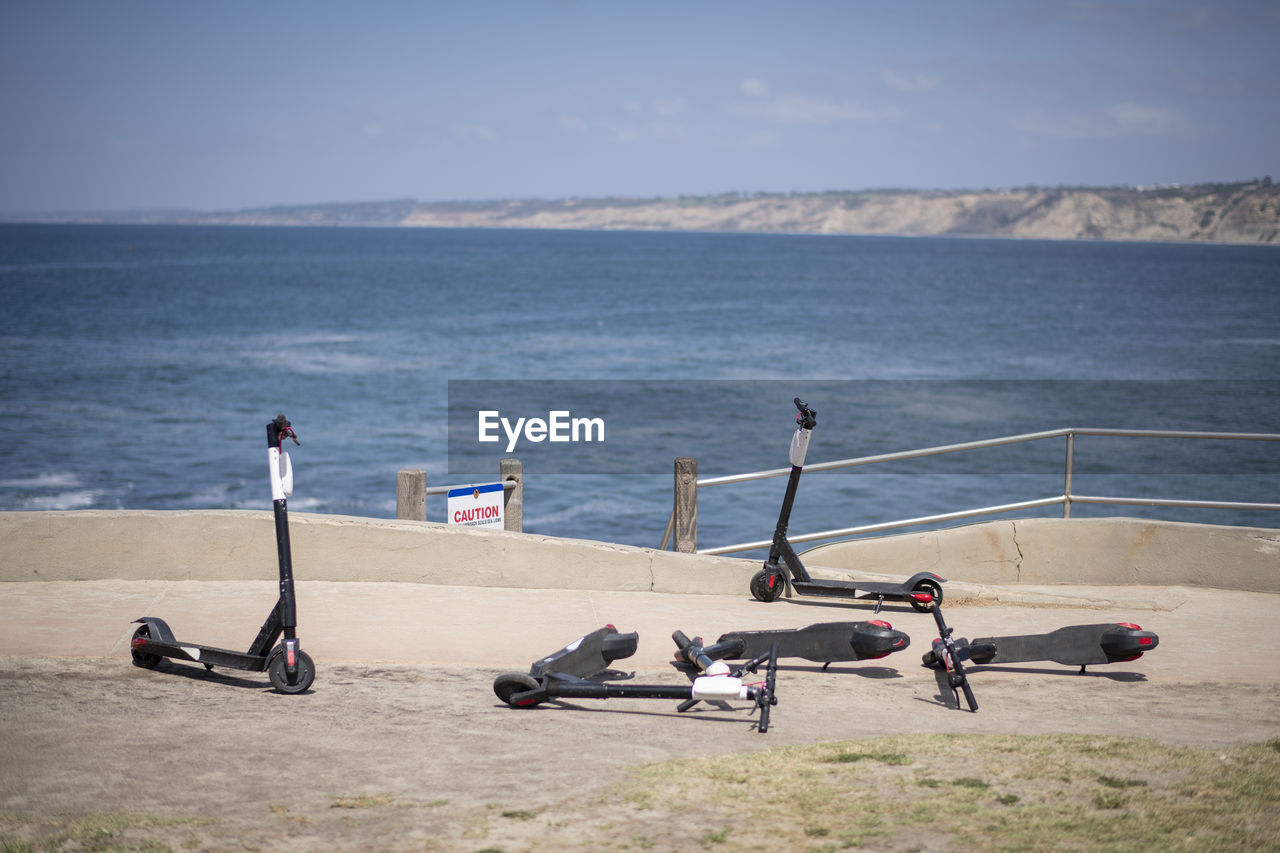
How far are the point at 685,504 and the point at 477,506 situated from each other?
5.90ft

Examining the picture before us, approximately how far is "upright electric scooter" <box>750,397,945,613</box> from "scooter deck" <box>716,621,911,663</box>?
156 centimetres

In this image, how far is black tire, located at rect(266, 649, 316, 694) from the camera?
600 cm

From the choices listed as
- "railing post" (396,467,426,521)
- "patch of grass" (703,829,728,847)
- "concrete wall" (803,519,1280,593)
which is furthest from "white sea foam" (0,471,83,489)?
"patch of grass" (703,829,728,847)

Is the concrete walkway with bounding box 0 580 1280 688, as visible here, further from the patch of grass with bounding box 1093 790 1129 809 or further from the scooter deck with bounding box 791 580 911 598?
the patch of grass with bounding box 1093 790 1129 809

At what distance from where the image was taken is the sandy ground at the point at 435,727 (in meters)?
4.47

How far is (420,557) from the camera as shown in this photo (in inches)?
331

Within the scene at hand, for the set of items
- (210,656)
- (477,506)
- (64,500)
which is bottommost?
(64,500)

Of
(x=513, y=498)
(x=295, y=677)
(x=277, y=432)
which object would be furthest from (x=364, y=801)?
(x=513, y=498)

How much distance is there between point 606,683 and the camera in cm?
600

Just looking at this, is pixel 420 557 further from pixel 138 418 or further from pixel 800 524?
pixel 138 418

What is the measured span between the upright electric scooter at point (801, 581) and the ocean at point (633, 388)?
17.3 m

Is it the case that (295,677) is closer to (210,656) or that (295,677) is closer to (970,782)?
(210,656)

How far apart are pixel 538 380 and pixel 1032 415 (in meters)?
21.2

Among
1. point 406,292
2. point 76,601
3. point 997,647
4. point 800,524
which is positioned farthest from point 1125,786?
point 406,292
